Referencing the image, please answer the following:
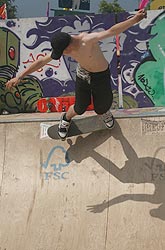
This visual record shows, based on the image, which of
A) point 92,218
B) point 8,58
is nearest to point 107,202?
point 92,218

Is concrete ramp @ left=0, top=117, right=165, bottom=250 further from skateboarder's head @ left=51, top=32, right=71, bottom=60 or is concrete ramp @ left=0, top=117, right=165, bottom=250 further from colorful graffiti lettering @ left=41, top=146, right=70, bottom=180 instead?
A: skateboarder's head @ left=51, top=32, right=71, bottom=60

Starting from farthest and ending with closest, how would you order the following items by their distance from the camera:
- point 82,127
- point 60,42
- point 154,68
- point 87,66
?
point 154,68 < point 82,127 < point 87,66 < point 60,42

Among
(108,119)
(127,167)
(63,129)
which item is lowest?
(127,167)

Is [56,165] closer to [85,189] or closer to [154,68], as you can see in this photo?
[85,189]

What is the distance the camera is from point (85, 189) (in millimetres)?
5582

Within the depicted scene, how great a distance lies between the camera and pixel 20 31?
10.6 meters

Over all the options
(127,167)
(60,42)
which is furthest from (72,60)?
(60,42)

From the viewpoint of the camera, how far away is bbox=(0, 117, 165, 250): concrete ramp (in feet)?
16.8

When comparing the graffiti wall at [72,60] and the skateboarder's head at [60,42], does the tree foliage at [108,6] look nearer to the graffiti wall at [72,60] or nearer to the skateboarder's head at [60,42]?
the graffiti wall at [72,60]

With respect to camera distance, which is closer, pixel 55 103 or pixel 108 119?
pixel 108 119

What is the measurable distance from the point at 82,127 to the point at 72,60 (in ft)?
15.1

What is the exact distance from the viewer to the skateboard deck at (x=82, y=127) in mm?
5945

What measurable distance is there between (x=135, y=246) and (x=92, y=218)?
0.65 metres

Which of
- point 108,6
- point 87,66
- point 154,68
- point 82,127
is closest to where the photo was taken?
point 87,66
